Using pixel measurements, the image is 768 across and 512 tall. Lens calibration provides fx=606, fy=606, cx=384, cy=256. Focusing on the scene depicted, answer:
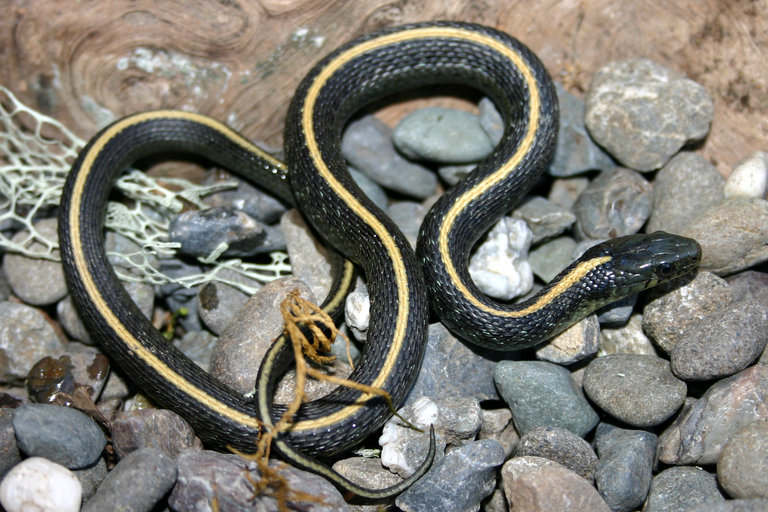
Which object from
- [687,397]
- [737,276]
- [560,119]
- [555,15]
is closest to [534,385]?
[687,397]

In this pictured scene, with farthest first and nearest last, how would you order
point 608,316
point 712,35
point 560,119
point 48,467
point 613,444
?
1. point 560,119
2. point 712,35
3. point 608,316
4. point 613,444
5. point 48,467

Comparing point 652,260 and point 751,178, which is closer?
point 652,260

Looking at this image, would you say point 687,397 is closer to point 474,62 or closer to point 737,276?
point 737,276

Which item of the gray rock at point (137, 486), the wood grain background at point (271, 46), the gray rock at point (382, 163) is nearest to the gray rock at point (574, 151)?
the wood grain background at point (271, 46)

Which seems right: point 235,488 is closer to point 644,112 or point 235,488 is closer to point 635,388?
point 635,388

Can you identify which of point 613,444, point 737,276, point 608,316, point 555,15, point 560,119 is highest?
point 555,15

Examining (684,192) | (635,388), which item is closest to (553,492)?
(635,388)

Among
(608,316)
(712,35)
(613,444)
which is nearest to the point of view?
(613,444)
